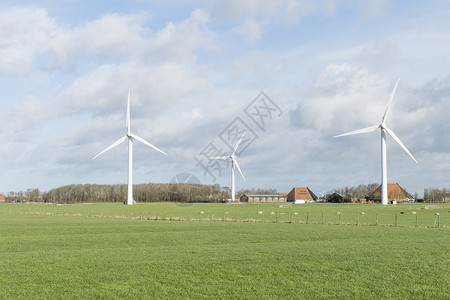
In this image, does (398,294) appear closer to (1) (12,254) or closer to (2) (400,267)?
(2) (400,267)

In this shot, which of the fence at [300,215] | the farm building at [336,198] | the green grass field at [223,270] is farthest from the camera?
the farm building at [336,198]

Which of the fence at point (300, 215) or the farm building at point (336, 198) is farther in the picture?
the farm building at point (336, 198)

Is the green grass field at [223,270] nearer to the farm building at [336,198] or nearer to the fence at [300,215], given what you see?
the fence at [300,215]

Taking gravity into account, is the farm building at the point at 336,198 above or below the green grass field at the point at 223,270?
below

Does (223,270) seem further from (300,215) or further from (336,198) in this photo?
(336,198)

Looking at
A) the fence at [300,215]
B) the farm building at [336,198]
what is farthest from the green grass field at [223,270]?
the farm building at [336,198]

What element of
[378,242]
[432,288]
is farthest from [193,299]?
[378,242]

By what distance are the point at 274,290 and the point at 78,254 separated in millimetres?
13349

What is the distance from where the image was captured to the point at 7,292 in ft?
56.5

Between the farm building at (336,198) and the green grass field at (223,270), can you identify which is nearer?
the green grass field at (223,270)

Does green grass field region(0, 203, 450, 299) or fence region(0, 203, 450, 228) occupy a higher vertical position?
green grass field region(0, 203, 450, 299)

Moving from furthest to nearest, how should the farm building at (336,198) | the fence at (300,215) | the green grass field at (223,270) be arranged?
the farm building at (336,198) → the fence at (300,215) → the green grass field at (223,270)

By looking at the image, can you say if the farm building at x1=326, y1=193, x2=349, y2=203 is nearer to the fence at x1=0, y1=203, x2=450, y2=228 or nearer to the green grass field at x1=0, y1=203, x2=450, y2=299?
the fence at x1=0, y1=203, x2=450, y2=228

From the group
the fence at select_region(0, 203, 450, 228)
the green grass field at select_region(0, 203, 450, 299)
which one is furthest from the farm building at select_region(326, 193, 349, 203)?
the green grass field at select_region(0, 203, 450, 299)
